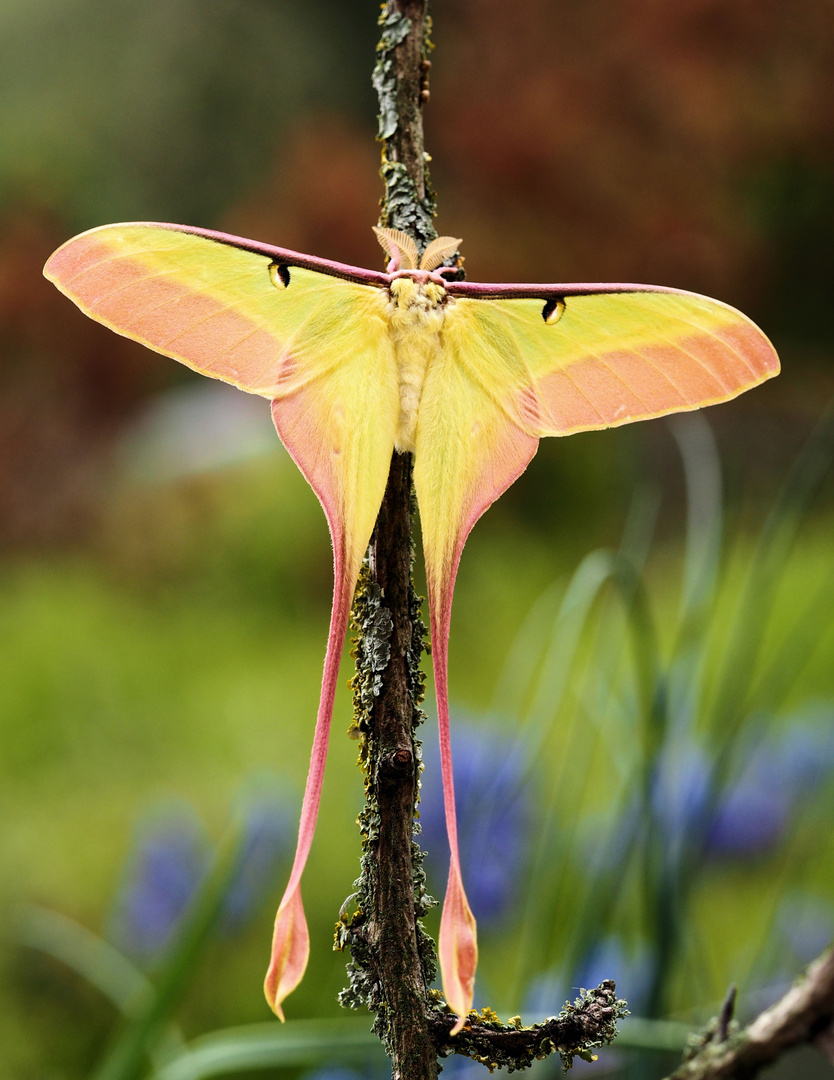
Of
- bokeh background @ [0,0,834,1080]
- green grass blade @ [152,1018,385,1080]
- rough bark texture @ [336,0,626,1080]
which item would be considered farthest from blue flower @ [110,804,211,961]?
rough bark texture @ [336,0,626,1080]

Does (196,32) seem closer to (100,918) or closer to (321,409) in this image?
(100,918)

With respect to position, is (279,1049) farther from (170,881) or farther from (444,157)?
(444,157)

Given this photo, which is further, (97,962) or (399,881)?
(97,962)

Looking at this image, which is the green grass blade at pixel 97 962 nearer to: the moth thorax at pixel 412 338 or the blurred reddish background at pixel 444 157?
the moth thorax at pixel 412 338

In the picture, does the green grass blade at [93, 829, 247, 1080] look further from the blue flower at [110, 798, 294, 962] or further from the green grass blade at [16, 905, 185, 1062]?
the blue flower at [110, 798, 294, 962]

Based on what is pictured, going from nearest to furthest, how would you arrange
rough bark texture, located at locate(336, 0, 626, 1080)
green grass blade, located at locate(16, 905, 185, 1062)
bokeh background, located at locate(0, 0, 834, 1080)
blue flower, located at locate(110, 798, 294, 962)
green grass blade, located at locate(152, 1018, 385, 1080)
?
rough bark texture, located at locate(336, 0, 626, 1080) → green grass blade, located at locate(152, 1018, 385, 1080) → green grass blade, located at locate(16, 905, 185, 1062) → blue flower, located at locate(110, 798, 294, 962) → bokeh background, located at locate(0, 0, 834, 1080)

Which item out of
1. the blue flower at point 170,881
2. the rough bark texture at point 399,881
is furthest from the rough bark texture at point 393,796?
the blue flower at point 170,881

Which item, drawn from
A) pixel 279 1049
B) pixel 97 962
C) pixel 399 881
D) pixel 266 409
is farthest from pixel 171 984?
pixel 266 409

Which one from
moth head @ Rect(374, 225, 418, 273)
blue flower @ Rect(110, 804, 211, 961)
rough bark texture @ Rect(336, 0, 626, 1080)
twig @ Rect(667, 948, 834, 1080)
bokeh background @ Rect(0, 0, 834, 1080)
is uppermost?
bokeh background @ Rect(0, 0, 834, 1080)
